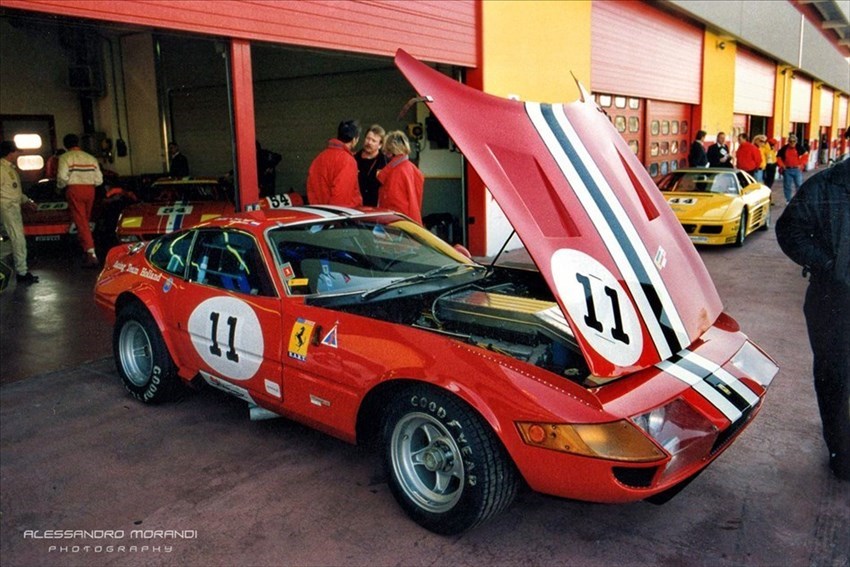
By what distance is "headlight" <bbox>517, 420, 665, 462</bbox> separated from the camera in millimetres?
2430

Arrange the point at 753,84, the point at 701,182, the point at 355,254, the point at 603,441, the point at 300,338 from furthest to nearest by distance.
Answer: the point at 753,84 → the point at 701,182 → the point at 355,254 → the point at 300,338 → the point at 603,441

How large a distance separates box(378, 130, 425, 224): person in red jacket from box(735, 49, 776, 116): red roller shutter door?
1879 centimetres

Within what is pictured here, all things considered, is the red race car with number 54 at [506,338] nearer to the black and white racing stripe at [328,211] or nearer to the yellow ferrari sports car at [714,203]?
the black and white racing stripe at [328,211]

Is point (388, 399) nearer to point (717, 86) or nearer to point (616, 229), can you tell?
point (616, 229)

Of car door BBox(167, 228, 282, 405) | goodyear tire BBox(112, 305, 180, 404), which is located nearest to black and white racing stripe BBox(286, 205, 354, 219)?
car door BBox(167, 228, 282, 405)

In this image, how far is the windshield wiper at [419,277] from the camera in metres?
3.48

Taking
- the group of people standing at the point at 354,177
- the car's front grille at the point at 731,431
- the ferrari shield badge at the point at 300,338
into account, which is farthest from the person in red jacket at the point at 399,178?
the car's front grille at the point at 731,431

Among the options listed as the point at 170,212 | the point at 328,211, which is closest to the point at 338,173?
the point at 328,211

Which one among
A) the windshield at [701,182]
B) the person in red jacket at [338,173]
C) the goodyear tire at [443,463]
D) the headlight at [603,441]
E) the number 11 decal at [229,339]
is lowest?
the goodyear tire at [443,463]

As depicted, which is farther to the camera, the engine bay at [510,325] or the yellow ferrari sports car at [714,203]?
the yellow ferrari sports car at [714,203]

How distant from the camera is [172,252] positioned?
429cm

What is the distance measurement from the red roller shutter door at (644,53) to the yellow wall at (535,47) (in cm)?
70

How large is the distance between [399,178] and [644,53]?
10436 mm

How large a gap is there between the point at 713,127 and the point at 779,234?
17.8 m
